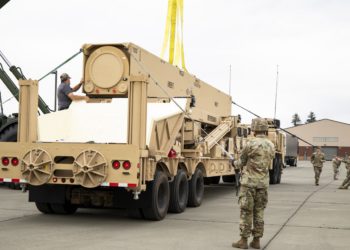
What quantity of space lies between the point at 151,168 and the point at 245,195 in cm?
215

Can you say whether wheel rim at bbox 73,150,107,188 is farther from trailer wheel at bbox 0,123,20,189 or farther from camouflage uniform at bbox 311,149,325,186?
camouflage uniform at bbox 311,149,325,186

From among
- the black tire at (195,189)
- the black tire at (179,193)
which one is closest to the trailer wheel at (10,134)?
the black tire at (195,189)

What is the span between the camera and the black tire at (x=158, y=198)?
8.91 meters

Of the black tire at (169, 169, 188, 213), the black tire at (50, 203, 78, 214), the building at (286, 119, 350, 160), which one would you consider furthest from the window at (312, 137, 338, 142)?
the black tire at (50, 203, 78, 214)

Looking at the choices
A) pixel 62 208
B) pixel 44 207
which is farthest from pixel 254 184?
pixel 44 207

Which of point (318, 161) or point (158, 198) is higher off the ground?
point (318, 161)

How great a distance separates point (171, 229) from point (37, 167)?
239 centimetres

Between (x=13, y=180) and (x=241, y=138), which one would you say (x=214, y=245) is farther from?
(x=241, y=138)

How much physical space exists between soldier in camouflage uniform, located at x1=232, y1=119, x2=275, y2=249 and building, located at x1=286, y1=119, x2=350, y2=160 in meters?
81.1

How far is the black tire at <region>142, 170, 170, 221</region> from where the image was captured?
29.2 ft

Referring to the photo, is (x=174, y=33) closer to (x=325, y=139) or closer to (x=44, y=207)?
(x=44, y=207)

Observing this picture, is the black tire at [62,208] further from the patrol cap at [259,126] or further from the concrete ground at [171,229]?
the patrol cap at [259,126]

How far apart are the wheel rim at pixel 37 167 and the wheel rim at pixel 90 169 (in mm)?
518

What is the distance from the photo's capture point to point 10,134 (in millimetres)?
14453
